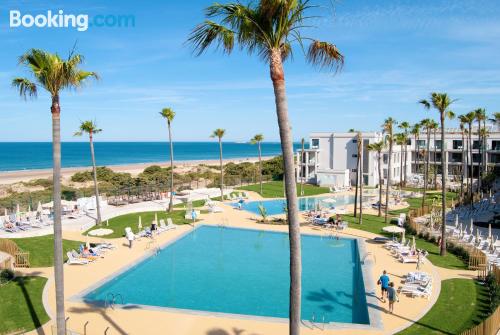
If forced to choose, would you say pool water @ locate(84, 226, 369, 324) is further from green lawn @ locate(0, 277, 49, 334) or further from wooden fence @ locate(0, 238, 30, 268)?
wooden fence @ locate(0, 238, 30, 268)

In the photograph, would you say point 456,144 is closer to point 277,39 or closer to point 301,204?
point 301,204

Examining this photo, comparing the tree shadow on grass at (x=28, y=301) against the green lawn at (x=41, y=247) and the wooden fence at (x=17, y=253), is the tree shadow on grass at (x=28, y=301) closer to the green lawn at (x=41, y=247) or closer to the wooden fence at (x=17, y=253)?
the wooden fence at (x=17, y=253)

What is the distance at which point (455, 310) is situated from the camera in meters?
14.0

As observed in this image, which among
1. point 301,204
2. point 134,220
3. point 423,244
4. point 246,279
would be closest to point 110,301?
point 246,279

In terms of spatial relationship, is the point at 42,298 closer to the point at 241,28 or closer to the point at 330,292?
the point at 330,292

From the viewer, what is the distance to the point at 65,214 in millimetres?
30219

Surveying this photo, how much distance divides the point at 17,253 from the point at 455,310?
1941 cm

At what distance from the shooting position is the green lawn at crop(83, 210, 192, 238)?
27.0m

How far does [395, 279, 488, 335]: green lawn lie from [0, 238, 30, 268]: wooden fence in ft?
55.4

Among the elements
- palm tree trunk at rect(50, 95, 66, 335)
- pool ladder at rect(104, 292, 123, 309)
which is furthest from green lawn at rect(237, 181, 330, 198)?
palm tree trunk at rect(50, 95, 66, 335)

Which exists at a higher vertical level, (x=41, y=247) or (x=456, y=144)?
(x=456, y=144)

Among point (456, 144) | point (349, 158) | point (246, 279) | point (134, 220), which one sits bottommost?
point (246, 279)

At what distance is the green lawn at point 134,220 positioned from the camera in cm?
2703

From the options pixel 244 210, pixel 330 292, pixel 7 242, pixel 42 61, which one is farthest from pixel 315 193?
pixel 42 61
